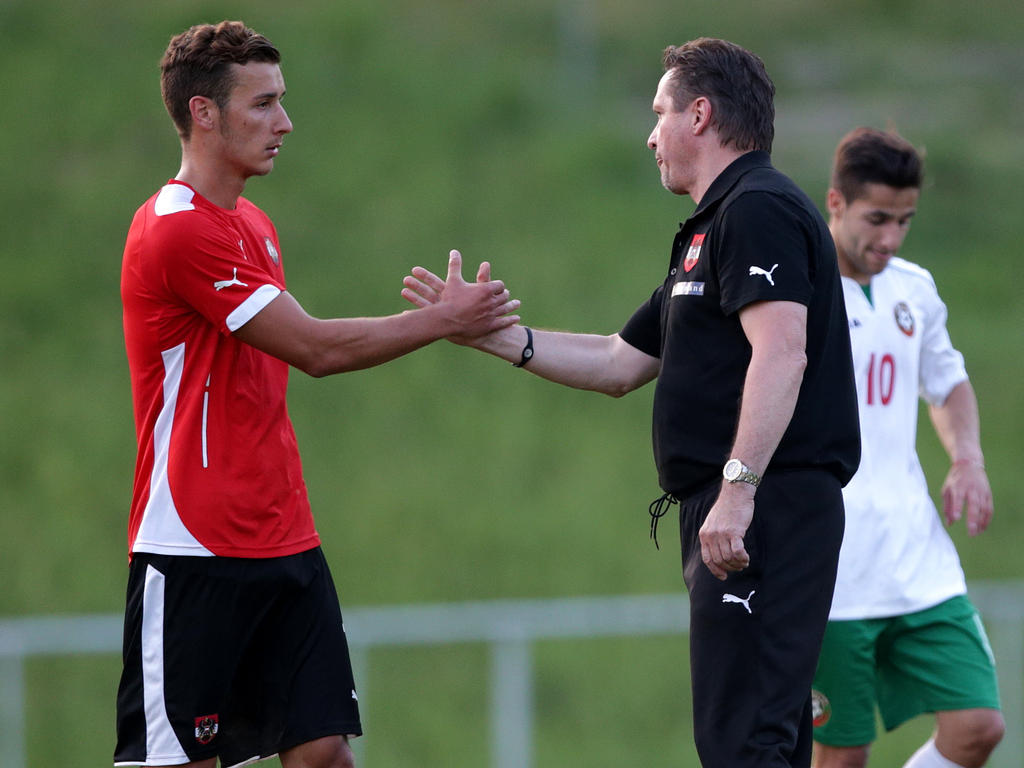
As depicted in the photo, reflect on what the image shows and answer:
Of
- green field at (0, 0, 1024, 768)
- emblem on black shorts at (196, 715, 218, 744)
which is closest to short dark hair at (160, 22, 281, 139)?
emblem on black shorts at (196, 715, 218, 744)

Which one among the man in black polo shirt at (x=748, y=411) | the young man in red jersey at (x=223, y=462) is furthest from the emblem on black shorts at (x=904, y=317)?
the young man in red jersey at (x=223, y=462)

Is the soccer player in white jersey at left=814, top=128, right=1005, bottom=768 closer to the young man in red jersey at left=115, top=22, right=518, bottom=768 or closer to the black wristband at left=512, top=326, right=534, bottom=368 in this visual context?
the black wristband at left=512, top=326, right=534, bottom=368

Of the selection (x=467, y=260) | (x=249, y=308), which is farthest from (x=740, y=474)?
(x=467, y=260)

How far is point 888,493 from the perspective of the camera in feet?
15.4

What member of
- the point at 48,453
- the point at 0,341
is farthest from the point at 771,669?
the point at 0,341

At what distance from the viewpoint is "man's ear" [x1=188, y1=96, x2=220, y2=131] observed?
3904mm

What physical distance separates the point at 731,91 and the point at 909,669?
2.21 meters

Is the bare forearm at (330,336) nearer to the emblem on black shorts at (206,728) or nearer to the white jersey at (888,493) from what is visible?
the emblem on black shorts at (206,728)

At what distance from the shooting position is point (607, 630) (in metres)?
8.60

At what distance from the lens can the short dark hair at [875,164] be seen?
471 cm

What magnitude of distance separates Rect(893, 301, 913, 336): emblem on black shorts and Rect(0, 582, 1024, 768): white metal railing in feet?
12.8

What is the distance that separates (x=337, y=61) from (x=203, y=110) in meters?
18.1

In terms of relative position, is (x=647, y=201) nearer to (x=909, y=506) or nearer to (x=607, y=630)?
(x=607, y=630)

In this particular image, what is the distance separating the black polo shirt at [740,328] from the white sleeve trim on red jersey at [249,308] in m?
1.13
